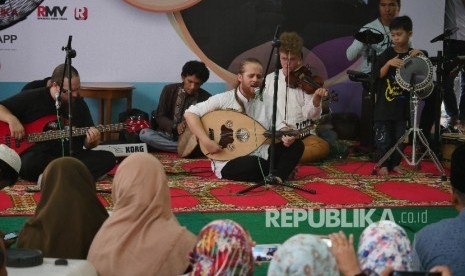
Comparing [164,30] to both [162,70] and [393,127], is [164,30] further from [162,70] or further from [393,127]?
[393,127]

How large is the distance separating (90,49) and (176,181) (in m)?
2.61

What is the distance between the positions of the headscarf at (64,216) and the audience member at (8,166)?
569 millimetres

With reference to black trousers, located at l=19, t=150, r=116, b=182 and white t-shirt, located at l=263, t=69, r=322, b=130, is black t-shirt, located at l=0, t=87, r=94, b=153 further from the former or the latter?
white t-shirt, located at l=263, t=69, r=322, b=130

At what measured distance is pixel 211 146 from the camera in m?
6.89

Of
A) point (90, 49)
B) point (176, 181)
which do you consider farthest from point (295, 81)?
point (90, 49)

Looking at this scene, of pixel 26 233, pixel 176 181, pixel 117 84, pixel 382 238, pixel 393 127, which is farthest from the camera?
pixel 117 84

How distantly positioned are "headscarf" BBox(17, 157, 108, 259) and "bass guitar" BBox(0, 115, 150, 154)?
264 cm

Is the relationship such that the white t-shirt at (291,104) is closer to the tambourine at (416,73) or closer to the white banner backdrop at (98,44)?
the tambourine at (416,73)

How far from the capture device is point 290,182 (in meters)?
7.15

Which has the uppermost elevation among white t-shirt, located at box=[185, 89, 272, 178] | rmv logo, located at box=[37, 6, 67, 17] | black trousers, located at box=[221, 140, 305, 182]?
rmv logo, located at box=[37, 6, 67, 17]

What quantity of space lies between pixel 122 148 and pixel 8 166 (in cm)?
355

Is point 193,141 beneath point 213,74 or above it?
beneath

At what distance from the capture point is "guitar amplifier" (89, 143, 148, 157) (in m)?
7.87

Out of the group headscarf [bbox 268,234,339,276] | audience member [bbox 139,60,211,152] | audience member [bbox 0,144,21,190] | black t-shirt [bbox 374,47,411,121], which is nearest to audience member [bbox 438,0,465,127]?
black t-shirt [bbox 374,47,411,121]
